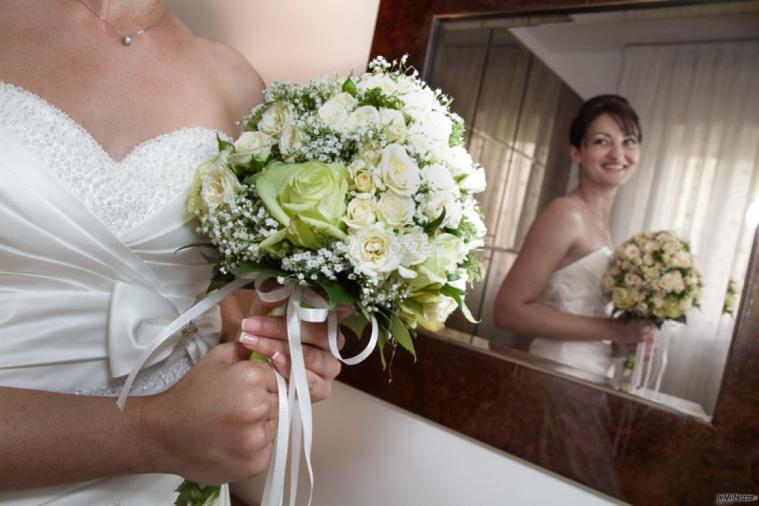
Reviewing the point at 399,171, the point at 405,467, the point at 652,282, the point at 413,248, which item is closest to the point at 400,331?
the point at 413,248

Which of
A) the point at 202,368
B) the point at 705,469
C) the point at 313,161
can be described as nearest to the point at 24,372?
the point at 202,368

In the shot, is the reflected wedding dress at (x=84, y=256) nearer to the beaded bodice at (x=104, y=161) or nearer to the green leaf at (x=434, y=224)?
the beaded bodice at (x=104, y=161)

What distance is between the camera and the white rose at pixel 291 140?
3.58 ft

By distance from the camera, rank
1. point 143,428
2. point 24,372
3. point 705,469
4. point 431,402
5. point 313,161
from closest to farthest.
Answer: point 313,161 < point 143,428 < point 24,372 < point 705,469 < point 431,402

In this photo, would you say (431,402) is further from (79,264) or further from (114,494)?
(79,264)

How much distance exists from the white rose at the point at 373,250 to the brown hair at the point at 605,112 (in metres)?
0.86

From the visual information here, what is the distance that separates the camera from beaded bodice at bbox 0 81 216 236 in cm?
122

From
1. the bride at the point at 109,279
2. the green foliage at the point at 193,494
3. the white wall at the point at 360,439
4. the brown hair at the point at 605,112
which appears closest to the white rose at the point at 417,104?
the bride at the point at 109,279

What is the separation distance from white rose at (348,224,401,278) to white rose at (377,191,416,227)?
3 centimetres

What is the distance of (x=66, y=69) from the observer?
4.40 feet

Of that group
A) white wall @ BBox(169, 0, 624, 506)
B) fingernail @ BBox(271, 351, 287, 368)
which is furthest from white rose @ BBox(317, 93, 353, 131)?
white wall @ BBox(169, 0, 624, 506)

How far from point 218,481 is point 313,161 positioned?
0.65 meters

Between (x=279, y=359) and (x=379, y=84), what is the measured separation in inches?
22.9

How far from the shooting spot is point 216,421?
3.58 ft
